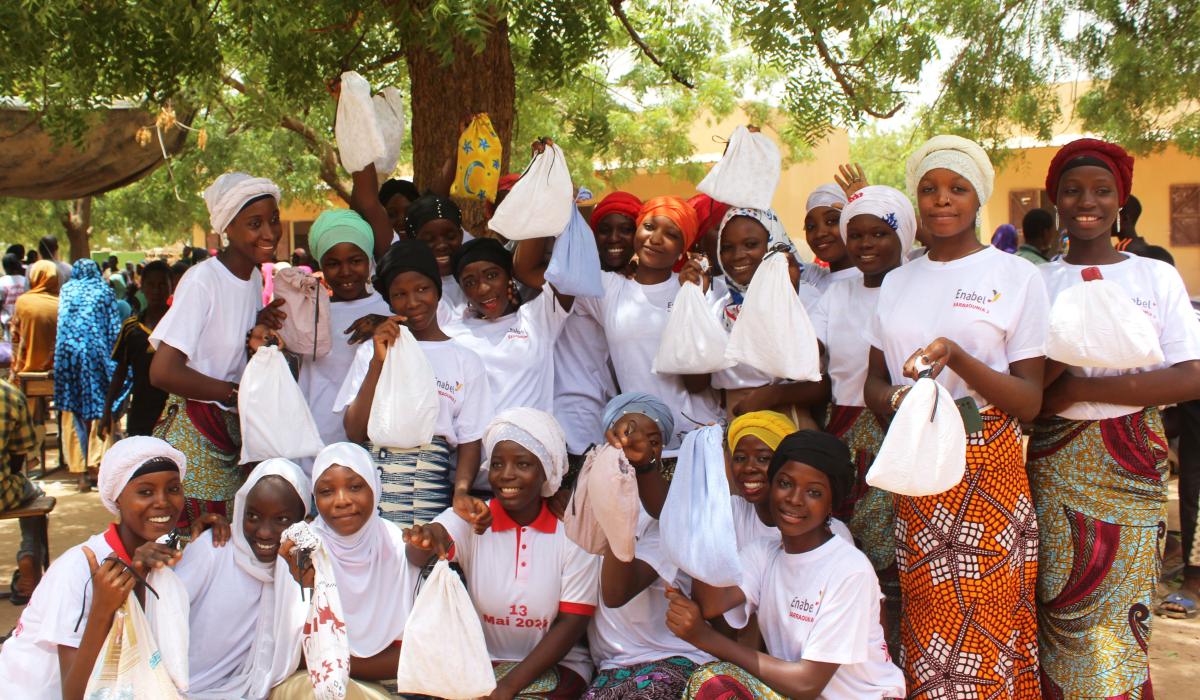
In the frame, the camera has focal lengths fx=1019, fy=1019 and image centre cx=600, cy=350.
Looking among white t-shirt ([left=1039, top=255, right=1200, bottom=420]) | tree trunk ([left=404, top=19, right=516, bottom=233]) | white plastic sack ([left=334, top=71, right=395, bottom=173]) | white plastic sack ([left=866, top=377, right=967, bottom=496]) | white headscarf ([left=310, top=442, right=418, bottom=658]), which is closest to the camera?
white plastic sack ([left=866, top=377, right=967, bottom=496])

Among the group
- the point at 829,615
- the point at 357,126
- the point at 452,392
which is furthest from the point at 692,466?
the point at 357,126

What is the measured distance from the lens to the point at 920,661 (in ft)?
11.0

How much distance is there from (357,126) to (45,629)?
237 centimetres

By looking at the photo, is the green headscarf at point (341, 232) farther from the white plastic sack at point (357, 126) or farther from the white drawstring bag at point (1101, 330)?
the white drawstring bag at point (1101, 330)

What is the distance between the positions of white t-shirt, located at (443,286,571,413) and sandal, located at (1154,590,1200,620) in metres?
3.56

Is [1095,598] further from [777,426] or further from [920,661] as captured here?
[777,426]

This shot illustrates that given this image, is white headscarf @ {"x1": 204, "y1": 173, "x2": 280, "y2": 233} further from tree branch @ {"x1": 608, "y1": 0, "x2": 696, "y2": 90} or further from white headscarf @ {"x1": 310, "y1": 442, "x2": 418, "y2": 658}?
A: tree branch @ {"x1": 608, "y1": 0, "x2": 696, "y2": 90}

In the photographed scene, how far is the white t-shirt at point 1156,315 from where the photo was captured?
3377 mm

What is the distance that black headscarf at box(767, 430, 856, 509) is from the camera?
3.29 m

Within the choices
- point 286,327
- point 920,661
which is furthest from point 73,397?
point 920,661

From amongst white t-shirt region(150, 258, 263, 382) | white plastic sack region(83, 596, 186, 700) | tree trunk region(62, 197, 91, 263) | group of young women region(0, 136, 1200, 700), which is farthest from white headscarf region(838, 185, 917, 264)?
tree trunk region(62, 197, 91, 263)

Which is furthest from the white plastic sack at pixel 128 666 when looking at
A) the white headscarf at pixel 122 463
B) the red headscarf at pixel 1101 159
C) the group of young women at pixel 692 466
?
the red headscarf at pixel 1101 159

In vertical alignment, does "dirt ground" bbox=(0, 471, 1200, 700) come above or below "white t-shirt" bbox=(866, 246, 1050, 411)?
below

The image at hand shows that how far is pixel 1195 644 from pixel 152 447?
4793mm
